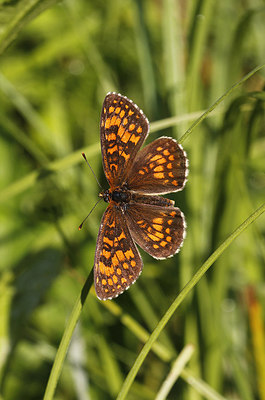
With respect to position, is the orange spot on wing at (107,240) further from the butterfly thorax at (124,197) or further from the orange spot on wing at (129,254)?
the butterfly thorax at (124,197)

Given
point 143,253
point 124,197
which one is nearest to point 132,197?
point 124,197

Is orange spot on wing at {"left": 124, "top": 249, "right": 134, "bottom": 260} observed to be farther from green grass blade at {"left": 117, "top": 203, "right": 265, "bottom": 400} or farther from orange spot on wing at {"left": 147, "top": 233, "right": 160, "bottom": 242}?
green grass blade at {"left": 117, "top": 203, "right": 265, "bottom": 400}

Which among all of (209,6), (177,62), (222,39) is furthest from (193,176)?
(222,39)

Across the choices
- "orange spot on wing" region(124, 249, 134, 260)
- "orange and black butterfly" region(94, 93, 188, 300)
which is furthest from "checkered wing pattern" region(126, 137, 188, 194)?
"orange spot on wing" region(124, 249, 134, 260)

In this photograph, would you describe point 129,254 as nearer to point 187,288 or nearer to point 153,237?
point 153,237

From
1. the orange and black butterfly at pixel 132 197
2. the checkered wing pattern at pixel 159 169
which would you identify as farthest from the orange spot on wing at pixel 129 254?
the checkered wing pattern at pixel 159 169
